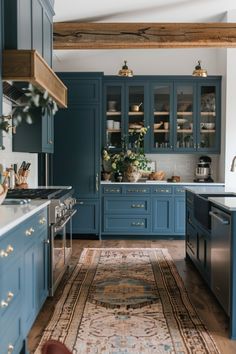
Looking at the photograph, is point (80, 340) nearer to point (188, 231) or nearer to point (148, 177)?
point (188, 231)

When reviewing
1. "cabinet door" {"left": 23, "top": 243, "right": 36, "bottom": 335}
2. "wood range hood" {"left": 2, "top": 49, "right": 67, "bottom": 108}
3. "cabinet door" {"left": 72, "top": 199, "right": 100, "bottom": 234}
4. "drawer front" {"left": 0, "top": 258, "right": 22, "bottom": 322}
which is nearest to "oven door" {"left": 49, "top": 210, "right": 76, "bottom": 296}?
"cabinet door" {"left": 23, "top": 243, "right": 36, "bottom": 335}

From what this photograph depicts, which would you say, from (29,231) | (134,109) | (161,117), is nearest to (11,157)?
(29,231)

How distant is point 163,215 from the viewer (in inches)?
256

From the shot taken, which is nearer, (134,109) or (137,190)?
(137,190)

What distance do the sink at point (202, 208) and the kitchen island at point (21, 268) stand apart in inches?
55.2

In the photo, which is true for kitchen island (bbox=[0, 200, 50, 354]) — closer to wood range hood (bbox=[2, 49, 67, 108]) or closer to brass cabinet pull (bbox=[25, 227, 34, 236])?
brass cabinet pull (bbox=[25, 227, 34, 236])

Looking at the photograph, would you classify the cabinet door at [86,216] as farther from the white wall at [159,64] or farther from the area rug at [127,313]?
the area rug at [127,313]

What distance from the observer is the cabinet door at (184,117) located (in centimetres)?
675

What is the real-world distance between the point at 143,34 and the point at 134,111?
4.99ft

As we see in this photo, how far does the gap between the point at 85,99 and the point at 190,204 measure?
8.02 ft

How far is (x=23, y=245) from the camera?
8.33ft

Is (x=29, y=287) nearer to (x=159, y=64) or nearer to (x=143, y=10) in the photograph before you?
(x=143, y=10)

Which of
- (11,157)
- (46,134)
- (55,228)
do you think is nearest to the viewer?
(55,228)

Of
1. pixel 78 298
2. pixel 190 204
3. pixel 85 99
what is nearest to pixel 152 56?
pixel 85 99
